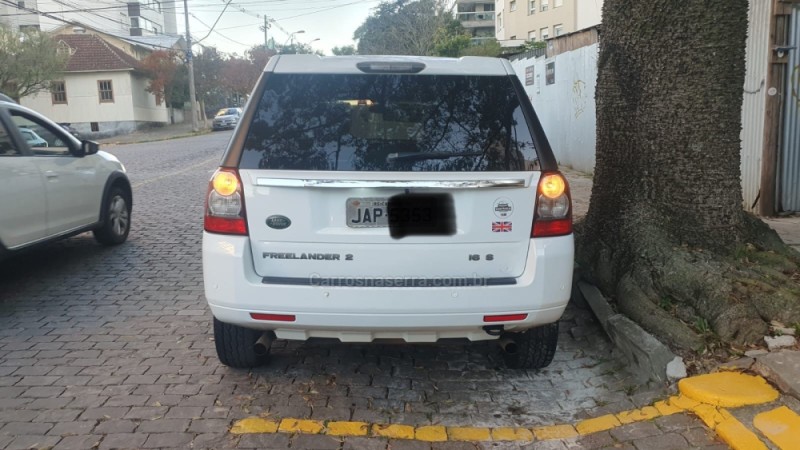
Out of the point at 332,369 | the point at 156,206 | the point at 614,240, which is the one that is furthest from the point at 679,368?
the point at 156,206

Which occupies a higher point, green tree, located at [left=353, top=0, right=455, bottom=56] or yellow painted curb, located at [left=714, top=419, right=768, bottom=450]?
green tree, located at [left=353, top=0, right=455, bottom=56]

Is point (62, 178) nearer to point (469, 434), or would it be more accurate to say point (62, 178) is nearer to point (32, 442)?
point (32, 442)

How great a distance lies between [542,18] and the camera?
148 feet

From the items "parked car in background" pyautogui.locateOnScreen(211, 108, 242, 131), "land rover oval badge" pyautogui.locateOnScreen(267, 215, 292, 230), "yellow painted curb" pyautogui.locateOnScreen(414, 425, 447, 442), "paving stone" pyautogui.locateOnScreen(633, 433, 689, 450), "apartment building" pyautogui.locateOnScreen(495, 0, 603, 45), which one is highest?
"apartment building" pyautogui.locateOnScreen(495, 0, 603, 45)

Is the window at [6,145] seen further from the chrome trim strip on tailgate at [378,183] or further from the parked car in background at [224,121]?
the parked car in background at [224,121]

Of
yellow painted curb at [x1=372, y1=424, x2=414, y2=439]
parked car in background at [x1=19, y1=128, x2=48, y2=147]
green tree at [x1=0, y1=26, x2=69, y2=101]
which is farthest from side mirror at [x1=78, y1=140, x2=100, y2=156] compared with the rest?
green tree at [x1=0, y1=26, x2=69, y2=101]

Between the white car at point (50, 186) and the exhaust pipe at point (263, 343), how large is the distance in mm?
2745

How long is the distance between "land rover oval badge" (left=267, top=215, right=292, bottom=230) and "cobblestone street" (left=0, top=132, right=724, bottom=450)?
1040 millimetres

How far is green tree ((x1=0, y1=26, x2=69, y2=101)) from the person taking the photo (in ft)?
105

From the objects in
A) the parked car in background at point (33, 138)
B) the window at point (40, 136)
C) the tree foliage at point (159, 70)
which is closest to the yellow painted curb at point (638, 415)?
the window at point (40, 136)

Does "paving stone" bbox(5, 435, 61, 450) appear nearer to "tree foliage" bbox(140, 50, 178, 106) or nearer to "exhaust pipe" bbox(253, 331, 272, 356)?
"exhaust pipe" bbox(253, 331, 272, 356)

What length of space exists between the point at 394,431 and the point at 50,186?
4.27 m

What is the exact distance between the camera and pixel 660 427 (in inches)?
124

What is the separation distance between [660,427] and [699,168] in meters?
1.81
